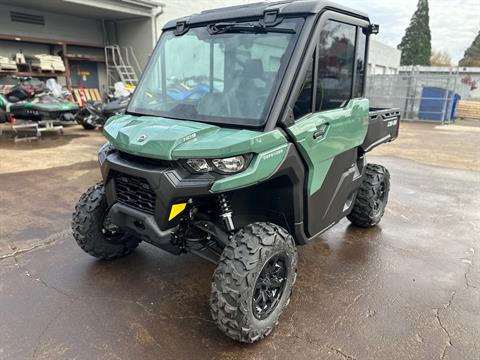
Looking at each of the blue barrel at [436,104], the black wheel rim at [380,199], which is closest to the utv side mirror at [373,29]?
the black wheel rim at [380,199]

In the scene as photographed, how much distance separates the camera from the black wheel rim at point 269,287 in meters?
2.56

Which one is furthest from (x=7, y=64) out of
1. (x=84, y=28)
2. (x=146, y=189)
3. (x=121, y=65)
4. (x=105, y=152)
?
(x=146, y=189)

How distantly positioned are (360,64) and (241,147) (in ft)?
5.90

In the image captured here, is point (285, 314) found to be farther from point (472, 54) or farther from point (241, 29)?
point (472, 54)

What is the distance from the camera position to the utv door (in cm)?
271

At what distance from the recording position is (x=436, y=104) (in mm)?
16859

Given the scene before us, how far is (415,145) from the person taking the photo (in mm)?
10805

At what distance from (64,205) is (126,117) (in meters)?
2.68

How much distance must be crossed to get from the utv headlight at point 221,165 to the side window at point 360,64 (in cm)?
165

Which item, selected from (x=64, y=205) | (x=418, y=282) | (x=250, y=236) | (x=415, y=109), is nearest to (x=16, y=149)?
(x=64, y=205)

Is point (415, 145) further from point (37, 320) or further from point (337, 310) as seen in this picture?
point (37, 320)

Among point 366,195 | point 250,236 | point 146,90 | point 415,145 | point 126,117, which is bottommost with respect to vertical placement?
point 415,145

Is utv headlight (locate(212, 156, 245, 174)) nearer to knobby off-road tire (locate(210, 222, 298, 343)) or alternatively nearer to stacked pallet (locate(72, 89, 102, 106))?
knobby off-road tire (locate(210, 222, 298, 343))

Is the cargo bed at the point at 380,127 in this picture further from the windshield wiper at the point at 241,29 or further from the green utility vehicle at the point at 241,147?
the windshield wiper at the point at 241,29
